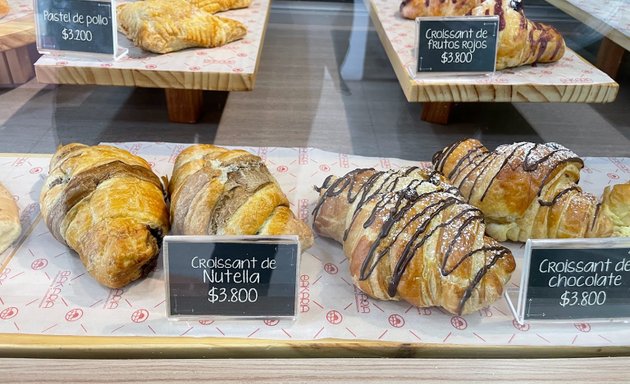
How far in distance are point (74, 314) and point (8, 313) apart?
0.30 feet

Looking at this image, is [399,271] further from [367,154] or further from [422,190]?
[367,154]

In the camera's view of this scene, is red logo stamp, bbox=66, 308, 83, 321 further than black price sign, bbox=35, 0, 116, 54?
No

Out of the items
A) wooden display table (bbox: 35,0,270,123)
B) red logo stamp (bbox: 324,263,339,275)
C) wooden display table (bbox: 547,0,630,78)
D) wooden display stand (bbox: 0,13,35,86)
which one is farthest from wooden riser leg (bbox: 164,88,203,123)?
wooden display table (bbox: 547,0,630,78)

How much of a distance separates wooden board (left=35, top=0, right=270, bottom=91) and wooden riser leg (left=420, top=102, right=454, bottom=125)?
45 cm

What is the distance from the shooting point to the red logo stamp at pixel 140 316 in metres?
0.83

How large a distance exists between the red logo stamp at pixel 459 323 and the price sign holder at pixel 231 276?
240 millimetres

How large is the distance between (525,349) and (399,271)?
0.68ft

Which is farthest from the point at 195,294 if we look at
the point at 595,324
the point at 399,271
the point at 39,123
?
the point at 39,123

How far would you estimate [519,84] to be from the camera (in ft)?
4.50

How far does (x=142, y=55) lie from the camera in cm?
143

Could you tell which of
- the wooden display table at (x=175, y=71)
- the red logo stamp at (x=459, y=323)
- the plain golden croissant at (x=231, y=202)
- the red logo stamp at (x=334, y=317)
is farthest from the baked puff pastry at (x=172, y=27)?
the red logo stamp at (x=459, y=323)

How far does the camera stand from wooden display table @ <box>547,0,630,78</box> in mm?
1356

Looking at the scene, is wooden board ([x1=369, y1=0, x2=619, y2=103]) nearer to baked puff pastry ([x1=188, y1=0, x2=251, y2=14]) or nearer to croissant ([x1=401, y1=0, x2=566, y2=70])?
croissant ([x1=401, y1=0, x2=566, y2=70])

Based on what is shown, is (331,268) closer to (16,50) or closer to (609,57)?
(16,50)
